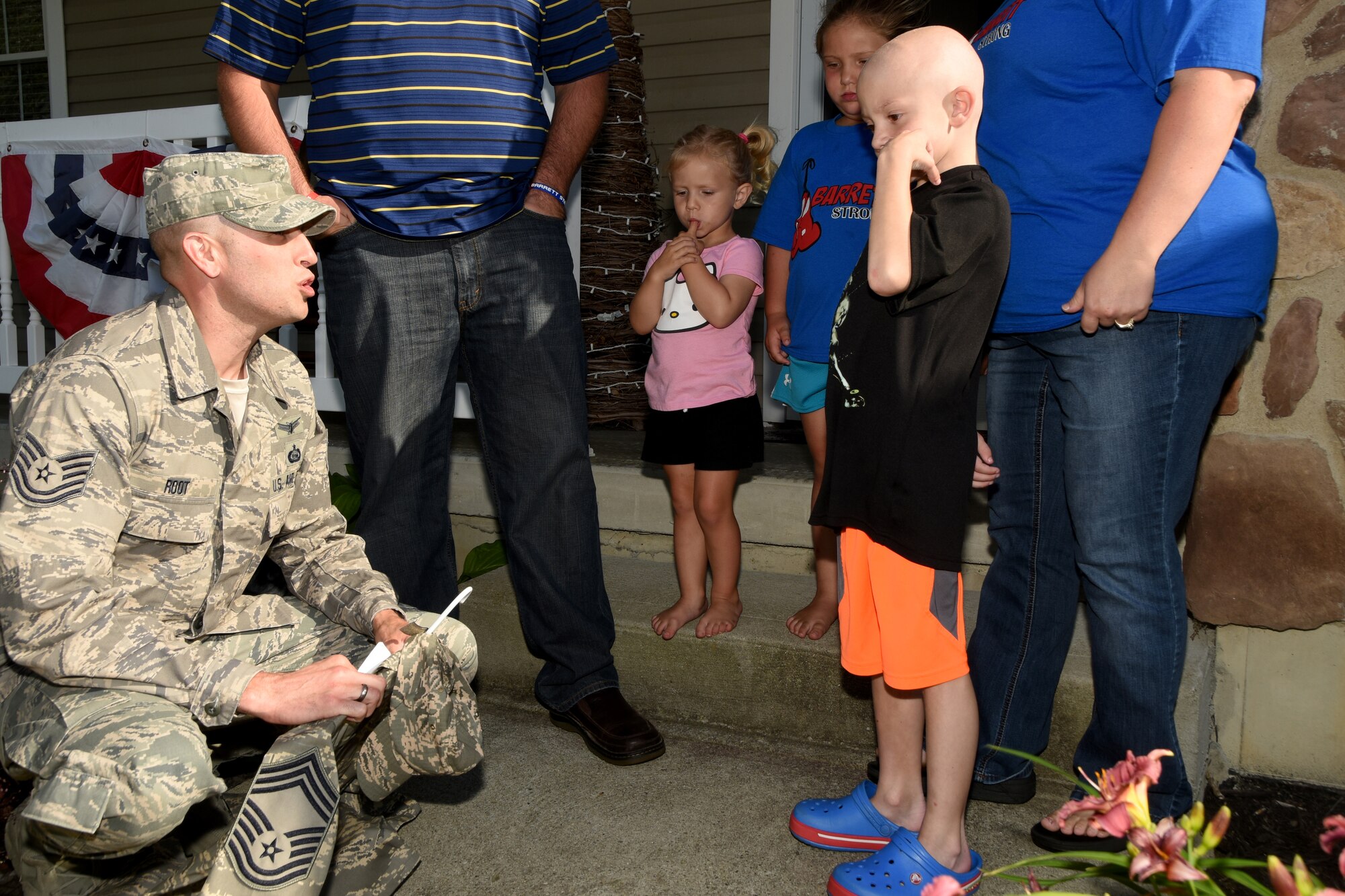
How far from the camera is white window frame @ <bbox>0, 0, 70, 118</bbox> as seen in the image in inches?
236

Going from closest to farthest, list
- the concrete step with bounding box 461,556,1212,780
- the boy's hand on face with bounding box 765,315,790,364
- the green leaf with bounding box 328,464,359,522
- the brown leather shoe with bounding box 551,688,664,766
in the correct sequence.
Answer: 1. the concrete step with bounding box 461,556,1212,780
2. the brown leather shoe with bounding box 551,688,664,766
3. the boy's hand on face with bounding box 765,315,790,364
4. the green leaf with bounding box 328,464,359,522

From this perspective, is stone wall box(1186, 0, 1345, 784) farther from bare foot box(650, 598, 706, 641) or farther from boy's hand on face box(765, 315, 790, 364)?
bare foot box(650, 598, 706, 641)

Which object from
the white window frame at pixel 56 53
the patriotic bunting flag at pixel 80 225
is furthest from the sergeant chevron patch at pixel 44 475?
the white window frame at pixel 56 53

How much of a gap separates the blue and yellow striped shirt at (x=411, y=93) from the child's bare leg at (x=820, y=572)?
93 centimetres

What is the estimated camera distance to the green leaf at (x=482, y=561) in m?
3.01

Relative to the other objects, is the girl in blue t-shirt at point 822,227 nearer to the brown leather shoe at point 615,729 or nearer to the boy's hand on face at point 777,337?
the boy's hand on face at point 777,337

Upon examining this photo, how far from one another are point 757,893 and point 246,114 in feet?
6.61

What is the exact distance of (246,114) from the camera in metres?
2.31

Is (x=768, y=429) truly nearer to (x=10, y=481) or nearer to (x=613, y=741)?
(x=613, y=741)

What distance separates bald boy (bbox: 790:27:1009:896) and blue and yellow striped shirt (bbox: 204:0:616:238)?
969 millimetres

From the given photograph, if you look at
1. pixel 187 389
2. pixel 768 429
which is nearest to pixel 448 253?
pixel 187 389

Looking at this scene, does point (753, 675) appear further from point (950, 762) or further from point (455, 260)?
point (455, 260)

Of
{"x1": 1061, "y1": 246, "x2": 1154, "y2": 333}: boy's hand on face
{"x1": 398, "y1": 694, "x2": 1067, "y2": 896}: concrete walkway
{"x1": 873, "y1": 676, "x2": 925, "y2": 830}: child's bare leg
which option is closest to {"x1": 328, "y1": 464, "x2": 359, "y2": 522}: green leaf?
{"x1": 398, "y1": 694, "x2": 1067, "y2": 896}: concrete walkway

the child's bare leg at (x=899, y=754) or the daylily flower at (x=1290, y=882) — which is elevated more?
the daylily flower at (x=1290, y=882)
